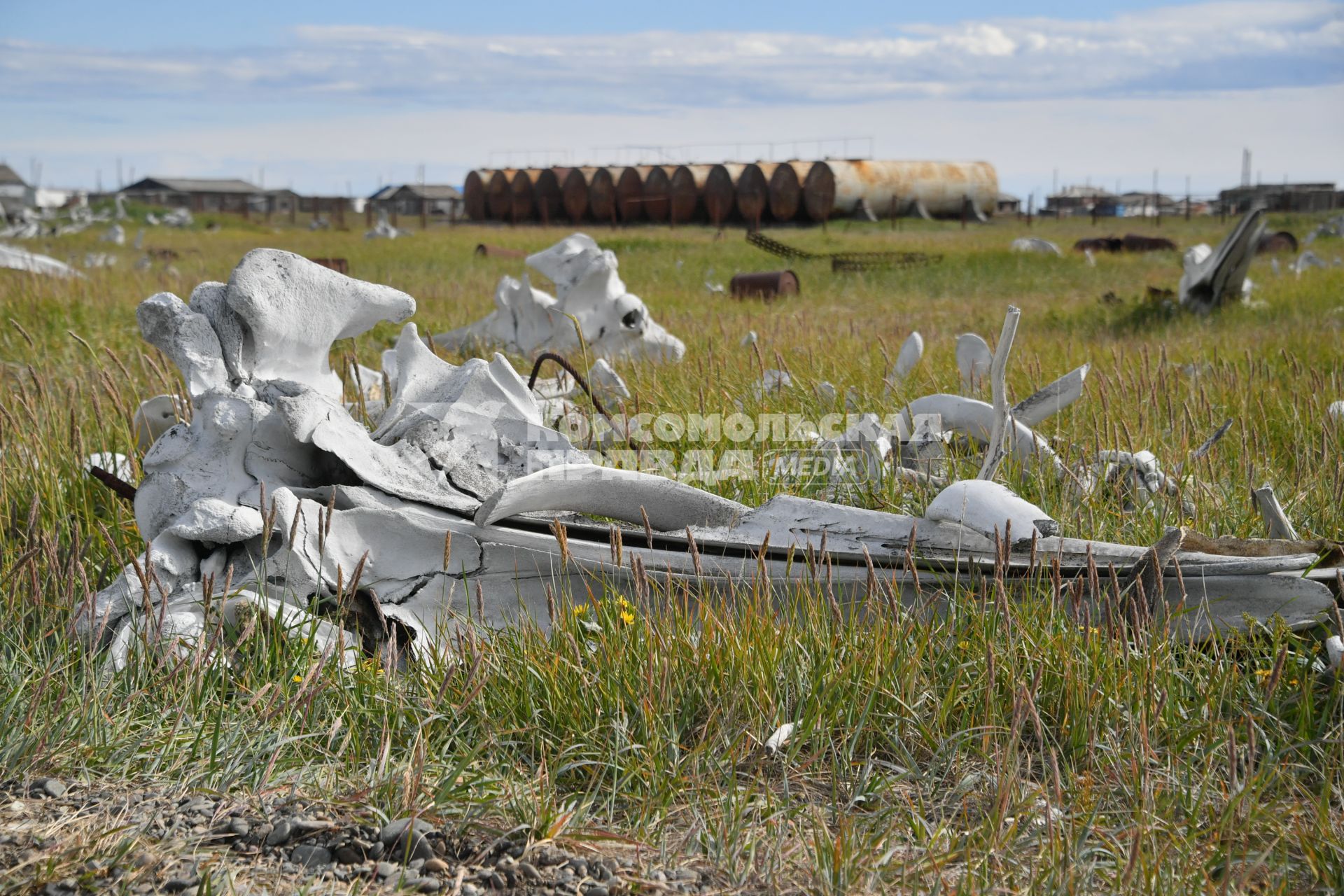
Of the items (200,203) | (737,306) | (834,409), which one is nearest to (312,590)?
(834,409)

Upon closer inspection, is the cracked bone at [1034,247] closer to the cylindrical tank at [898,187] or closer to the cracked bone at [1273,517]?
the cylindrical tank at [898,187]

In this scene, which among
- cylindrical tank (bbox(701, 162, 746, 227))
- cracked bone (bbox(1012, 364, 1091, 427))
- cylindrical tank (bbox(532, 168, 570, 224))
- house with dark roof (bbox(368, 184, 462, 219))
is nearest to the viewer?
cracked bone (bbox(1012, 364, 1091, 427))

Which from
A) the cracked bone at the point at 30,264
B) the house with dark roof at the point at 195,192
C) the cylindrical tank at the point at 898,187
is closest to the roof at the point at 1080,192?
the cylindrical tank at the point at 898,187

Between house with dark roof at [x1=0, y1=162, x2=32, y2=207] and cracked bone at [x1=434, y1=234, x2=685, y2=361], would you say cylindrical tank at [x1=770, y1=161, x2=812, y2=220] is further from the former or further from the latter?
house with dark roof at [x1=0, y1=162, x2=32, y2=207]

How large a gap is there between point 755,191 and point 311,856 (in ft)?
98.0

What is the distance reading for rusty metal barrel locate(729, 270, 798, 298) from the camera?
457 inches

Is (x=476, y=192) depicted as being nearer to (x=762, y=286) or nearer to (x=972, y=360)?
(x=762, y=286)

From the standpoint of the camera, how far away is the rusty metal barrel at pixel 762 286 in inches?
457

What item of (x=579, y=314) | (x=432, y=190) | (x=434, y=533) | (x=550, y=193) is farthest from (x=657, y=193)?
(x=432, y=190)

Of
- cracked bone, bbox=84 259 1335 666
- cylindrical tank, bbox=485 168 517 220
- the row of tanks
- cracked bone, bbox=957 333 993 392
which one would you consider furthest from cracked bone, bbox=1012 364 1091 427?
cylindrical tank, bbox=485 168 517 220

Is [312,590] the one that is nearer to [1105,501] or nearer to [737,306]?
[1105,501]

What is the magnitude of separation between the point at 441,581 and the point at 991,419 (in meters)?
2.12

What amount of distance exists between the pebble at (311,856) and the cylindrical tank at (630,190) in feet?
105

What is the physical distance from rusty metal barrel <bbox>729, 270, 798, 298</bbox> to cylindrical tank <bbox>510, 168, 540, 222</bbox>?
25314 mm
